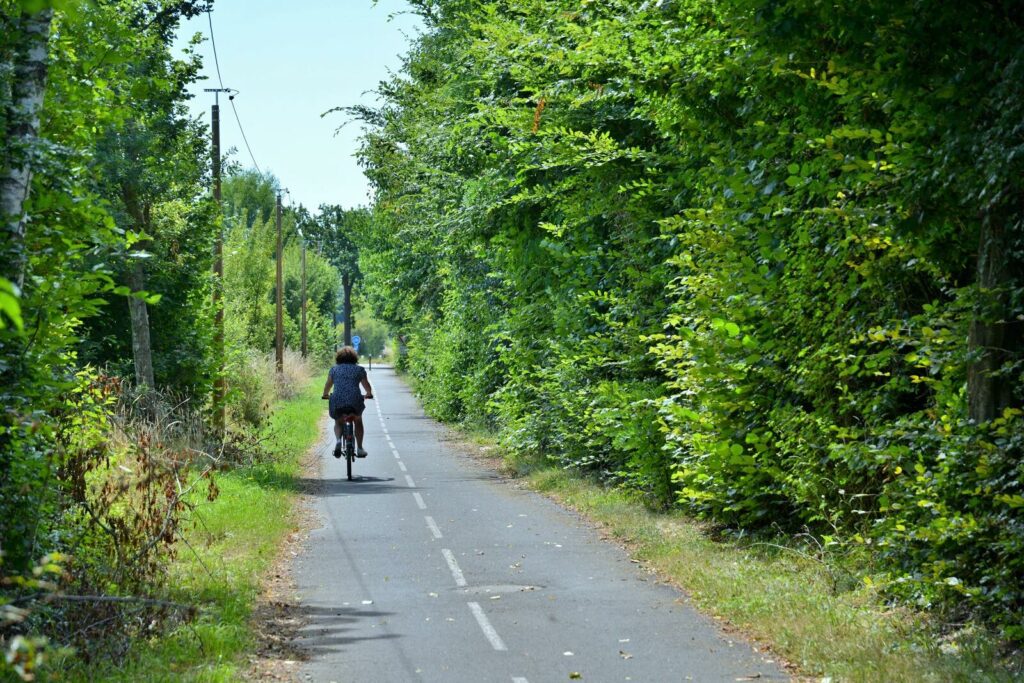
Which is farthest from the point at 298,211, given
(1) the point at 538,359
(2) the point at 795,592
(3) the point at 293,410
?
(2) the point at 795,592

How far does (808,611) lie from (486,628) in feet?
8.26

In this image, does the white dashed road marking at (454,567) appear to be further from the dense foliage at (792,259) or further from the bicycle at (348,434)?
the bicycle at (348,434)

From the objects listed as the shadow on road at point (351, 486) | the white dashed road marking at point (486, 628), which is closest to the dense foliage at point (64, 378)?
the white dashed road marking at point (486, 628)

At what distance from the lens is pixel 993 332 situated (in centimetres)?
857

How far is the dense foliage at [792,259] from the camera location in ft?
26.7

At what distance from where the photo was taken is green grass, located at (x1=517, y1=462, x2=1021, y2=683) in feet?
25.2

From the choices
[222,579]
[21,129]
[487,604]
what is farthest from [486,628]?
[21,129]

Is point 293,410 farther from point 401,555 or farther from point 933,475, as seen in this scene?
point 933,475

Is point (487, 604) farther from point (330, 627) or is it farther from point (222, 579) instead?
point (222, 579)

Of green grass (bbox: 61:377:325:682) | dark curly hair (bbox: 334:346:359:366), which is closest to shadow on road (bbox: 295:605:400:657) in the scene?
green grass (bbox: 61:377:325:682)

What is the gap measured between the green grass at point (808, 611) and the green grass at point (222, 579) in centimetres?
390

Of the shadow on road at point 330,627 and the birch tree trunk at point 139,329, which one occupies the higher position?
the birch tree trunk at point 139,329

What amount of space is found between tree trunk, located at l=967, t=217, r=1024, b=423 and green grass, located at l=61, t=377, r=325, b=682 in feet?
18.1

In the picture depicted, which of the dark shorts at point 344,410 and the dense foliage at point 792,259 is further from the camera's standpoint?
the dark shorts at point 344,410
